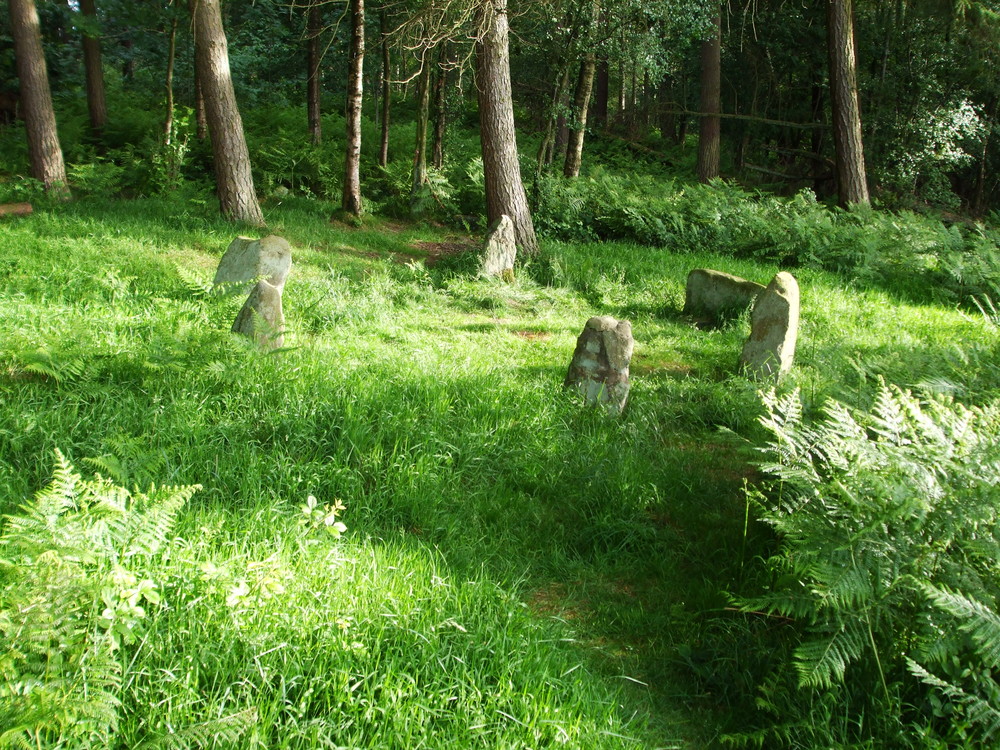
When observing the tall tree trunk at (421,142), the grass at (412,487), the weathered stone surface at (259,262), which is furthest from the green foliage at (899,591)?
the tall tree trunk at (421,142)

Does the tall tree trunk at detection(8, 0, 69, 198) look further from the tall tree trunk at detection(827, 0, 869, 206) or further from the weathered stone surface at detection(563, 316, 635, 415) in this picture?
the tall tree trunk at detection(827, 0, 869, 206)

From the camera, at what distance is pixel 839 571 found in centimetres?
330

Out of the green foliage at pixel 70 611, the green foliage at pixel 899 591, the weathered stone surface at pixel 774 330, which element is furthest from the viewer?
the weathered stone surface at pixel 774 330

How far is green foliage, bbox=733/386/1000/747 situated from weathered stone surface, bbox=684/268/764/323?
5905 millimetres

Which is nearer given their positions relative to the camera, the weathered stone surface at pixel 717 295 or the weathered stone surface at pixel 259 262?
the weathered stone surface at pixel 259 262

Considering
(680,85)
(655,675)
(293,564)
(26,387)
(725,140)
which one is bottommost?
(655,675)

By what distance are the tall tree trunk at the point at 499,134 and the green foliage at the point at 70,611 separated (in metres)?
9.73

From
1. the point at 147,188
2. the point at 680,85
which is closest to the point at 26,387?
the point at 147,188

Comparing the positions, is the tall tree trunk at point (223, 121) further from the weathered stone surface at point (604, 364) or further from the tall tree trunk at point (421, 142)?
the weathered stone surface at point (604, 364)

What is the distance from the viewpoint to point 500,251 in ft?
37.1

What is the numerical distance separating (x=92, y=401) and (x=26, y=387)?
0.47 metres

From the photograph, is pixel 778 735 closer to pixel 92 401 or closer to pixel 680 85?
pixel 92 401

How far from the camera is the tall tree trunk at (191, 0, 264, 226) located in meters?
12.0

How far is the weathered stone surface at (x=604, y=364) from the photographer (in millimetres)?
6756
